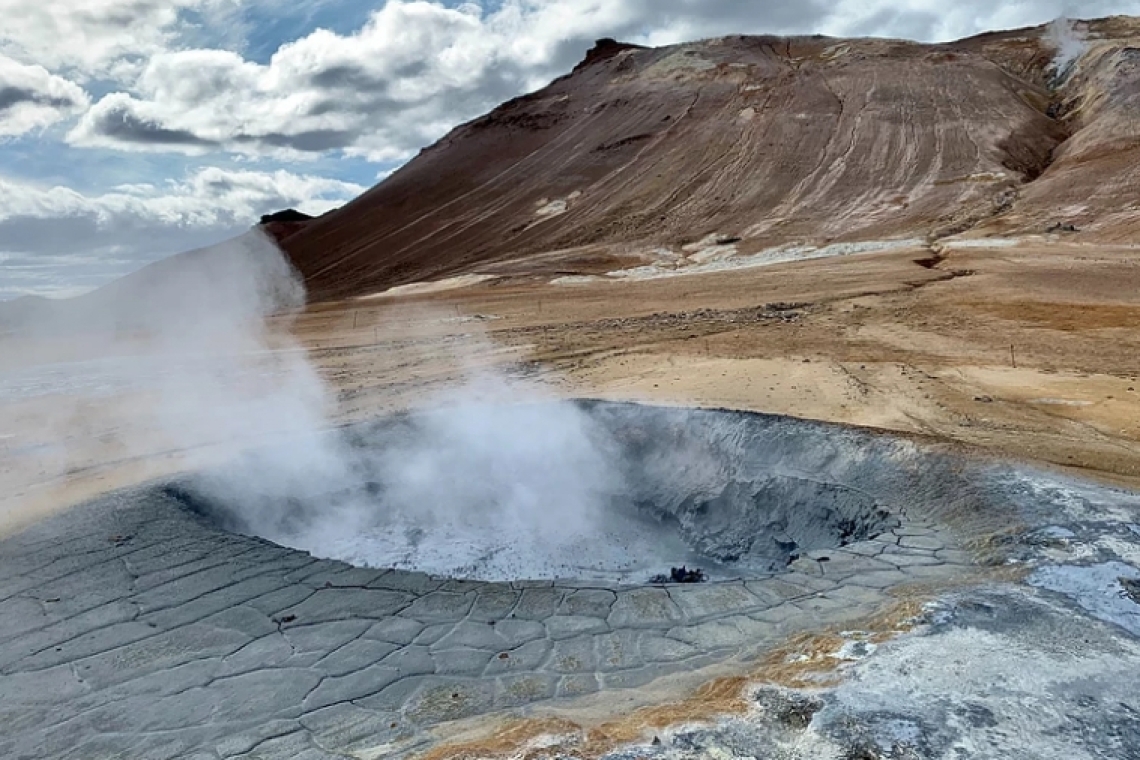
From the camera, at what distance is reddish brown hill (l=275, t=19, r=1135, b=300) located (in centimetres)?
2534

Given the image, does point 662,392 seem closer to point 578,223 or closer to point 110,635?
point 110,635

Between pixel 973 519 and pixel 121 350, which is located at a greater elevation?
pixel 121 350

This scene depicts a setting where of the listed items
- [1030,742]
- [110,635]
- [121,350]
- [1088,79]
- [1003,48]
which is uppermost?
[1003,48]

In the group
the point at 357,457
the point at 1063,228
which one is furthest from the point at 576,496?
the point at 1063,228

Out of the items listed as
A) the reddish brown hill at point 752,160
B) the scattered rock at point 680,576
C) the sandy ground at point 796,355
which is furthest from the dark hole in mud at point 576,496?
the reddish brown hill at point 752,160

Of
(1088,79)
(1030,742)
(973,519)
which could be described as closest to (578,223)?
(1088,79)

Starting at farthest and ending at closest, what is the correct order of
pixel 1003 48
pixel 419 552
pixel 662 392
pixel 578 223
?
pixel 1003 48
pixel 578 223
pixel 662 392
pixel 419 552

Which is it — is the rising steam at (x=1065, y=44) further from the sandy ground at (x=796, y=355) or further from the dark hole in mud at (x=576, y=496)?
the dark hole in mud at (x=576, y=496)

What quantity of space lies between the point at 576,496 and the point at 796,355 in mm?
4824

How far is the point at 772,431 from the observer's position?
21.4 ft

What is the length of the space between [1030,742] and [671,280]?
18.2 m

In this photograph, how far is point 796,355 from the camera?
10422 mm

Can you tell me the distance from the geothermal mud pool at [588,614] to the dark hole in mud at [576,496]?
3cm

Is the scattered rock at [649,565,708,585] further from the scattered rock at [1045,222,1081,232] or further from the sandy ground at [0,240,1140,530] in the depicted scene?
the scattered rock at [1045,222,1081,232]
